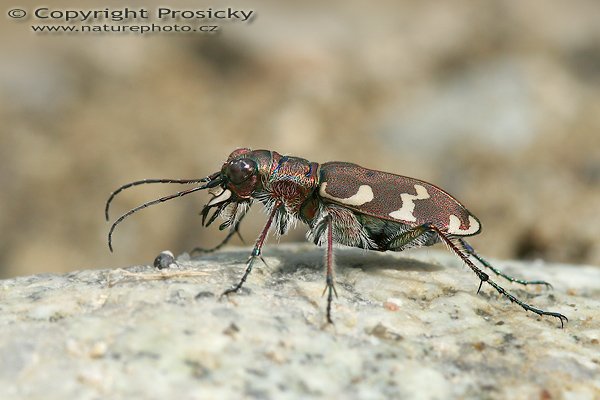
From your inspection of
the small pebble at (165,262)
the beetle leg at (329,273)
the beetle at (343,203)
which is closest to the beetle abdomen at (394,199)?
the beetle at (343,203)

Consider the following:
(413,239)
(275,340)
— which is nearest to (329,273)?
(275,340)

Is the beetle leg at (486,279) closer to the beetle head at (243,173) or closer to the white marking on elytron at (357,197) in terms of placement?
the white marking on elytron at (357,197)

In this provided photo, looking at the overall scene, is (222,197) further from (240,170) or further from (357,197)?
(357,197)

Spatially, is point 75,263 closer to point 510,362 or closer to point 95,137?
point 95,137

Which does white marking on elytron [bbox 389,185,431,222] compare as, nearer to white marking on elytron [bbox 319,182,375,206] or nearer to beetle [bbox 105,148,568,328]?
beetle [bbox 105,148,568,328]

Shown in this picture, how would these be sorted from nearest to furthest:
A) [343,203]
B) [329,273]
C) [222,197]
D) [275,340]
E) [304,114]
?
[275,340] → [329,273] → [343,203] → [222,197] → [304,114]

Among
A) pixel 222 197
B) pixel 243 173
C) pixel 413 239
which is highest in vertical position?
pixel 243 173
